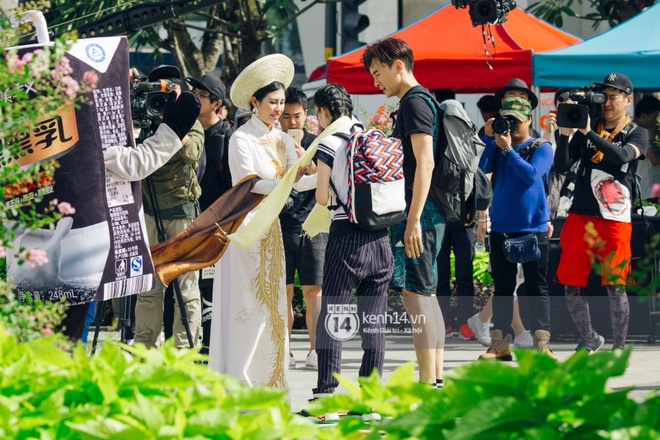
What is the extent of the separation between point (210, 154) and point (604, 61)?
3.32 m

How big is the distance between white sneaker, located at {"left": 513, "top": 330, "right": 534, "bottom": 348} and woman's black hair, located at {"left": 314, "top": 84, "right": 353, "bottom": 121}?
2.89m

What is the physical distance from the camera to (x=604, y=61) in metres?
9.68

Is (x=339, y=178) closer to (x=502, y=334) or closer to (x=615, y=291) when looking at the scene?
(x=615, y=291)

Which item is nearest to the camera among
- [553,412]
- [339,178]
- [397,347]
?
[553,412]

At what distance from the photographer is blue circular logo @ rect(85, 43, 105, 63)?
5426 mm

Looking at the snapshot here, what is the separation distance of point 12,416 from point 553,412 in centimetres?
109

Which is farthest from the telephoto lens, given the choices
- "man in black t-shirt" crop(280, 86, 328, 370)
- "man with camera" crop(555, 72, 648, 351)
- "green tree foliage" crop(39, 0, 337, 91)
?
"green tree foliage" crop(39, 0, 337, 91)

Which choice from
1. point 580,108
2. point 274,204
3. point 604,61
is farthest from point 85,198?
point 604,61

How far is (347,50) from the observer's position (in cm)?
1241

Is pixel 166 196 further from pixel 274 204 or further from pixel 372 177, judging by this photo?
pixel 372 177

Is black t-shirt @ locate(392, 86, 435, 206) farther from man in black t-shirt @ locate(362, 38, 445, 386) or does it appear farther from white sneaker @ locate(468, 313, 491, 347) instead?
white sneaker @ locate(468, 313, 491, 347)

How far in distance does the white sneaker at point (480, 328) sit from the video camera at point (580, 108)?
2.17 meters

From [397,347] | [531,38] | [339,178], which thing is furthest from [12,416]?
[531,38]

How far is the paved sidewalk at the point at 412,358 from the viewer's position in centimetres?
743
